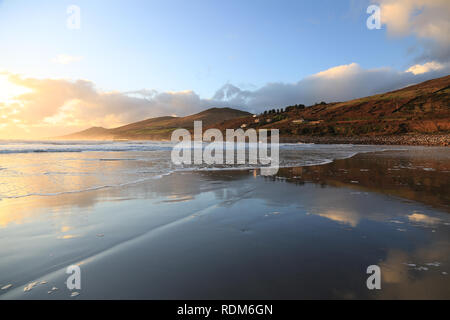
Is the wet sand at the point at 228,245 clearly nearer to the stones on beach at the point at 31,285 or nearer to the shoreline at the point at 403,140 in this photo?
the stones on beach at the point at 31,285

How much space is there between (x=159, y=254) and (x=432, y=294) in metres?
2.84

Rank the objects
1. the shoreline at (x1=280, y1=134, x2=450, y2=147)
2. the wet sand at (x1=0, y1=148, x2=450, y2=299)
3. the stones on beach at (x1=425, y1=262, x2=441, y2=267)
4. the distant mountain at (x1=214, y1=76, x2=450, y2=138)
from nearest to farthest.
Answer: the wet sand at (x1=0, y1=148, x2=450, y2=299) → the stones on beach at (x1=425, y1=262, x2=441, y2=267) → the shoreline at (x1=280, y1=134, x2=450, y2=147) → the distant mountain at (x1=214, y1=76, x2=450, y2=138)

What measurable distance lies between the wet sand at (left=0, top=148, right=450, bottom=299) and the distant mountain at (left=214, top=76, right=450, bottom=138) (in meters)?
50.3

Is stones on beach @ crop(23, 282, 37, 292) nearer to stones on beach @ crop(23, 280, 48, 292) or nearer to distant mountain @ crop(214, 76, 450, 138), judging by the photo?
stones on beach @ crop(23, 280, 48, 292)

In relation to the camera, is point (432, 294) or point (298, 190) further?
point (298, 190)

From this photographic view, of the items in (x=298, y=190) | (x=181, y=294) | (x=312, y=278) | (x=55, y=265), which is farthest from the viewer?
(x=298, y=190)

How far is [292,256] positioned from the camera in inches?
114

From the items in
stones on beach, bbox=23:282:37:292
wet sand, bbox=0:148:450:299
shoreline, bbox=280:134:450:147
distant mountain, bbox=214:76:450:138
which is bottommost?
stones on beach, bbox=23:282:37:292

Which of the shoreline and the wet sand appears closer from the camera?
the wet sand

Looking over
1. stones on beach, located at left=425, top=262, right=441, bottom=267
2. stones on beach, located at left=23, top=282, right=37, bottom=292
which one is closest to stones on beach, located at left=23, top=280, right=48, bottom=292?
stones on beach, located at left=23, top=282, right=37, bottom=292

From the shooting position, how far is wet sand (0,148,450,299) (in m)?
2.28

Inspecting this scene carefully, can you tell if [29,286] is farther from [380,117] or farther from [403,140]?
[380,117]
